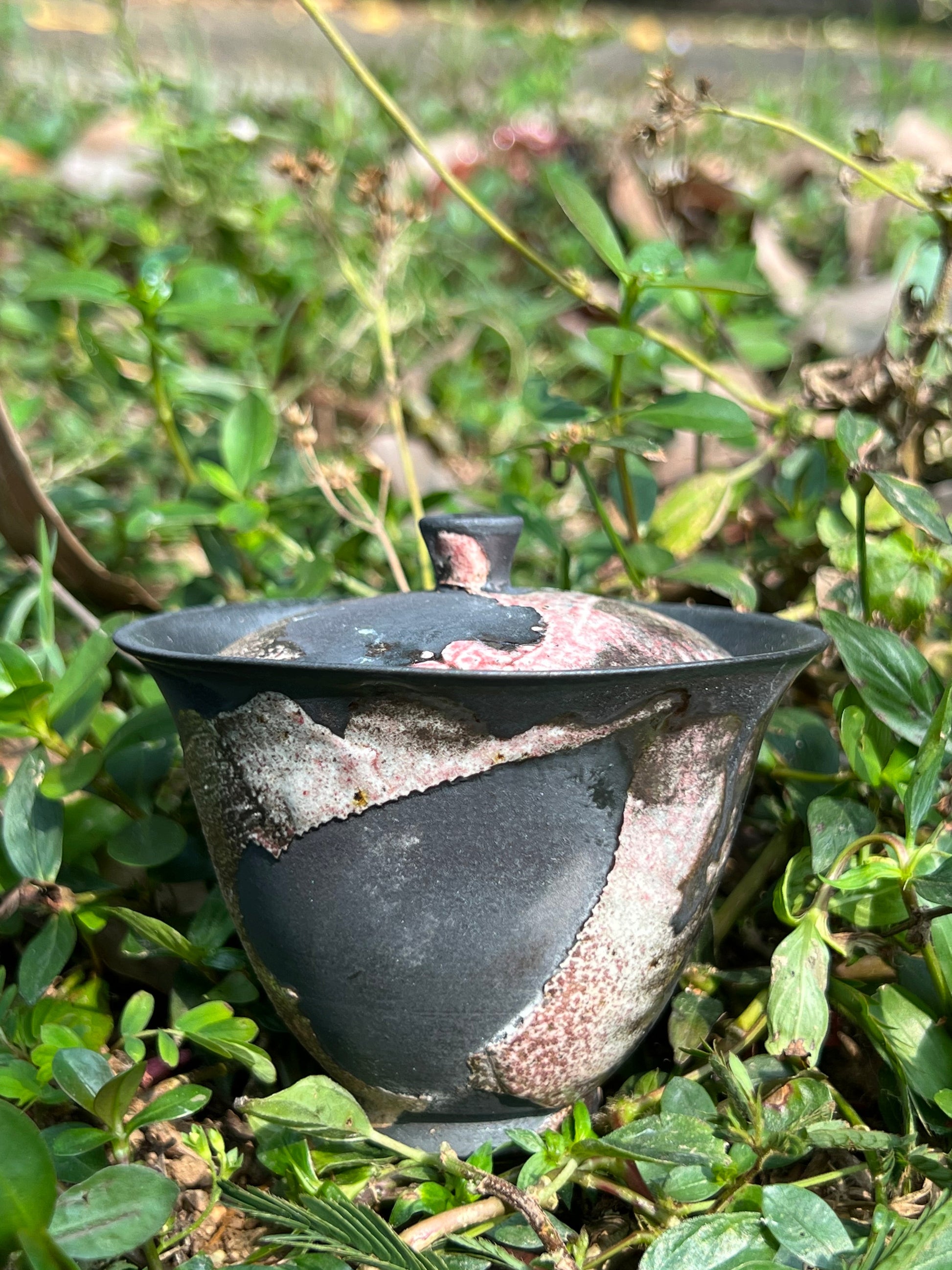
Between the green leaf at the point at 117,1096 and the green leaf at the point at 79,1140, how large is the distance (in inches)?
0.5

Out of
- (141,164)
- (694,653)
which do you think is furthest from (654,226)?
(694,653)

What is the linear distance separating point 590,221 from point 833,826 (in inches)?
29.6

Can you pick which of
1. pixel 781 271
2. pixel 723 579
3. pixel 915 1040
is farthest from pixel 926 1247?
pixel 781 271

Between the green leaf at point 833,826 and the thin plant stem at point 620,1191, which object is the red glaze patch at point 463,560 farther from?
the thin plant stem at point 620,1191

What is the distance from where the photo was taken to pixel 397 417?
1715mm

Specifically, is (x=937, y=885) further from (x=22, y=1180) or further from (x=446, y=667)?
(x=22, y=1180)

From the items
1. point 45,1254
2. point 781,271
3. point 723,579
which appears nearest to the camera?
point 45,1254

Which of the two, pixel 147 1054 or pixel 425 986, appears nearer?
pixel 425 986

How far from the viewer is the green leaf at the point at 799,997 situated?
107 cm

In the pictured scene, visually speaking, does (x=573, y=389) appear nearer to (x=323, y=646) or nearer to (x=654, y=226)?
(x=654, y=226)

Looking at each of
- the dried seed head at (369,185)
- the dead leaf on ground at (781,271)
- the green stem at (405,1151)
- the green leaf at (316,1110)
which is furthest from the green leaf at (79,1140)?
the dead leaf on ground at (781,271)

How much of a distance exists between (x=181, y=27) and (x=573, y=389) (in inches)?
98.0

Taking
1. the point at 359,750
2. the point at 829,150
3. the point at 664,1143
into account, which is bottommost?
the point at 664,1143

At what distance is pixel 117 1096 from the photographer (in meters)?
1.00
